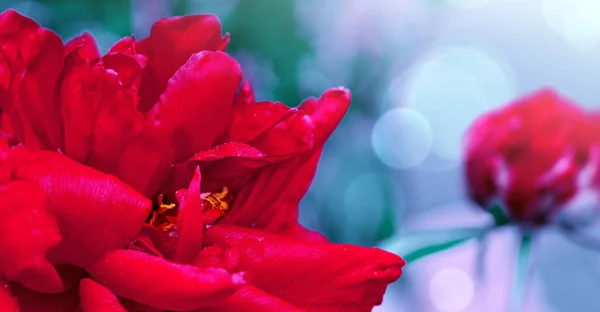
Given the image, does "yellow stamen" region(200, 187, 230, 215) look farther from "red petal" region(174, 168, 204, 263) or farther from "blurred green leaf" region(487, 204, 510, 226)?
"blurred green leaf" region(487, 204, 510, 226)

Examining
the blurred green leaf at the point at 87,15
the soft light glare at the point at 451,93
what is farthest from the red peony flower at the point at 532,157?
the blurred green leaf at the point at 87,15

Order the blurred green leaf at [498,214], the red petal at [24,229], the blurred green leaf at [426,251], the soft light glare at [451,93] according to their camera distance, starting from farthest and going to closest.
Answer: the soft light glare at [451,93]
the blurred green leaf at [498,214]
the blurred green leaf at [426,251]
the red petal at [24,229]

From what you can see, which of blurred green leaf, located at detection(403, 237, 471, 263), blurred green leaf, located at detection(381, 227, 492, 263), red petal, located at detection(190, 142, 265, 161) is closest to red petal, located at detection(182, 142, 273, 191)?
red petal, located at detection(190, 142, 265, 161)

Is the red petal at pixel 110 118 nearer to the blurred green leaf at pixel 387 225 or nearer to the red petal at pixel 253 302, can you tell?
the red petal at pixel 253 302

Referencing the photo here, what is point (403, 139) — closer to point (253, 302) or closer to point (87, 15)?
point (87, 15)

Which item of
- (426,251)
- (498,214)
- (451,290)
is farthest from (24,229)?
(451,290)

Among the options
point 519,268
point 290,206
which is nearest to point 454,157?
point 519,268
